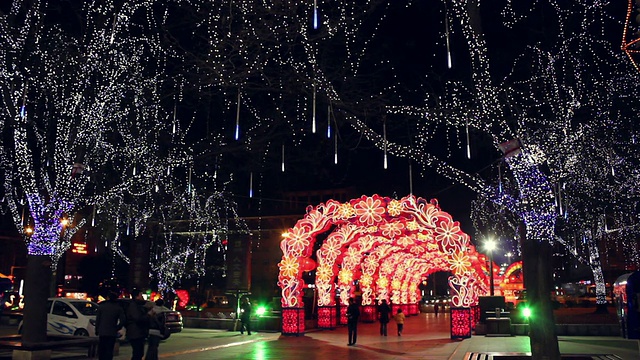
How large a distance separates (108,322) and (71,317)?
25.6 feet

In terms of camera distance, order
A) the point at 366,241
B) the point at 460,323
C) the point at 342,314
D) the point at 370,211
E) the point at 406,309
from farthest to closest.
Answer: the point at 406,309 < the point at 342,314 < the point at 366,241 < the point at 370,211 < the point at 460,323

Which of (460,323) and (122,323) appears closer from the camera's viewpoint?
(122,323)

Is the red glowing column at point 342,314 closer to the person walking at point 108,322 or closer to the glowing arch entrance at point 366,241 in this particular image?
the glowing arch entrance at point 366,241

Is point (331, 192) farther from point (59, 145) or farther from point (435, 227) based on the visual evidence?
point (59, 145)

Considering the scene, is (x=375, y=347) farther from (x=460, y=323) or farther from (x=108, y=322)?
(x=108, y=322)

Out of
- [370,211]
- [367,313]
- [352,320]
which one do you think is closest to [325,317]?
[370,211]

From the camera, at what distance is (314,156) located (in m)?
20.3

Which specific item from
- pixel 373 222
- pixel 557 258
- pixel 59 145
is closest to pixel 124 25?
pixel 59 145

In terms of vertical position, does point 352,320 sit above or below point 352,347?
above

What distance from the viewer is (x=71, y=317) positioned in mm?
17125

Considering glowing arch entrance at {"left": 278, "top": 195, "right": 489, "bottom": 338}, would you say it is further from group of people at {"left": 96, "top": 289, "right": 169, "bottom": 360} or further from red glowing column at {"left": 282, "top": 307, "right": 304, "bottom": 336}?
group of people at {"left": 96, "top": 289, "right": 169, "bottom": 360}

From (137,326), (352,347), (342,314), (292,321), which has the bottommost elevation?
(352,347)

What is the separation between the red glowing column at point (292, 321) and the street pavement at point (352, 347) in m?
0.49

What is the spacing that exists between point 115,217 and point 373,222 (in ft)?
40.0
